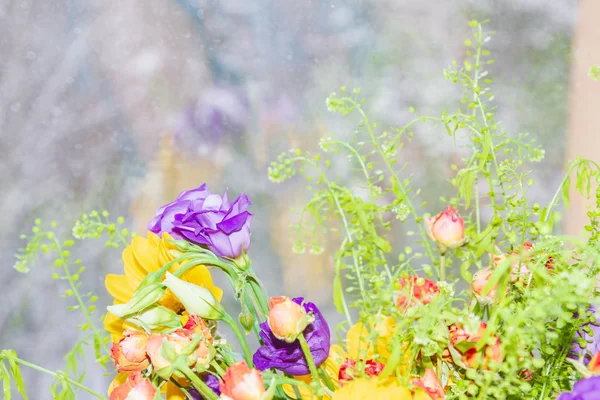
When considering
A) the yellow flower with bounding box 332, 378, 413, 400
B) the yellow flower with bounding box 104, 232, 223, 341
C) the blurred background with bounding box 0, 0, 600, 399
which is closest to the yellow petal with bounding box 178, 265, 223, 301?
the yellow flower with bounding box 104, 232, 223, 341

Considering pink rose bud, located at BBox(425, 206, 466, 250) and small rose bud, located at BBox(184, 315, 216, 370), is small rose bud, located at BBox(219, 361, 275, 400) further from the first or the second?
pink rose bud, located at BBox(425, 206, 466, 250)

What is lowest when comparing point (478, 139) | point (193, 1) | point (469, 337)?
point (469, 337)

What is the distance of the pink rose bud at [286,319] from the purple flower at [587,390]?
0.41 ft

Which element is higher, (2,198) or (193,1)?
(193,1)

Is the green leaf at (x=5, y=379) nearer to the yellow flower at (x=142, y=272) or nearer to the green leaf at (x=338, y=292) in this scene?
the yellow flower at (x=142, y=272)

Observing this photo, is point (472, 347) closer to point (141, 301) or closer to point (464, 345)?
point (464, 345)

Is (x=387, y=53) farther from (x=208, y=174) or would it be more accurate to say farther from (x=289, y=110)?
(x=208, y=174)

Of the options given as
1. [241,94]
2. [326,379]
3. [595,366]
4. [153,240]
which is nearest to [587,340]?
[595,366]

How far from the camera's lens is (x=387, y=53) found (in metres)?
0.95

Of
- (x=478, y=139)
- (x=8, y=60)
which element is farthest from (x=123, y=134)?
(x=478, y=139)

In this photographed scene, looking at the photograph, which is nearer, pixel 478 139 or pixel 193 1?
pixel 478 139

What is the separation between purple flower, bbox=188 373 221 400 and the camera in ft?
1.26

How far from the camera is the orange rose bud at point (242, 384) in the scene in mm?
320

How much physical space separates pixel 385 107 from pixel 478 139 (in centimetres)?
54
